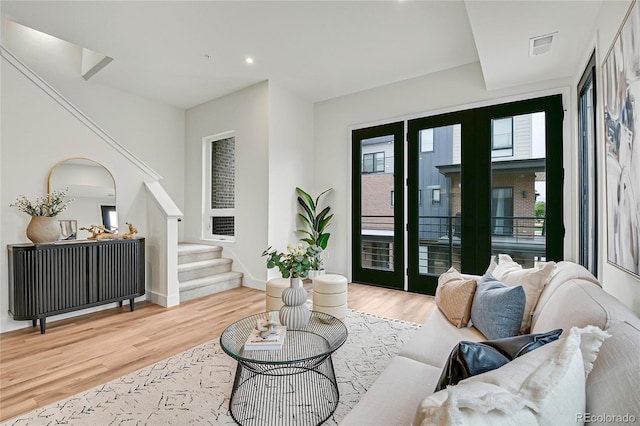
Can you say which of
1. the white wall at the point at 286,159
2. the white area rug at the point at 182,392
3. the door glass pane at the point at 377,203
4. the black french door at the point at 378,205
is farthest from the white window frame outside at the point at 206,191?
the white area rug at the point at 182,392

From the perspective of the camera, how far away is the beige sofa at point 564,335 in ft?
2.41

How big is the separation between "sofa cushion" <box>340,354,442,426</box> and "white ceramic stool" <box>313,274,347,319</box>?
5.14 ft

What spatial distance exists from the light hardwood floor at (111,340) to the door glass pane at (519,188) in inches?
47.7

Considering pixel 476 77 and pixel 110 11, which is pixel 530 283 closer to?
pixel 476 77

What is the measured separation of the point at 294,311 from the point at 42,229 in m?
2.76

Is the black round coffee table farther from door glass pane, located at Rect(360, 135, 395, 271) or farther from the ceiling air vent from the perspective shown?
the ceiling air vent

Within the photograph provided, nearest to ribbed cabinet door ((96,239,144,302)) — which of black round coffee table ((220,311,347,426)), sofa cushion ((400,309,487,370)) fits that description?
black round coffee table ((220,311,347,426))

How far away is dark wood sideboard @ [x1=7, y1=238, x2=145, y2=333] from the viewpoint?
9.37ft

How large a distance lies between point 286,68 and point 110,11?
1901mm

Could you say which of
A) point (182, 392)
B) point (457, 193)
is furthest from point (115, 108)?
point (457, 193)

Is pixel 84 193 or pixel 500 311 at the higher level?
pixel 84 193

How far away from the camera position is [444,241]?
13.3ft

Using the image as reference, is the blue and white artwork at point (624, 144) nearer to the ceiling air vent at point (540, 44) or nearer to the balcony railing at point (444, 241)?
the ceiling air vent at point (540, 44)

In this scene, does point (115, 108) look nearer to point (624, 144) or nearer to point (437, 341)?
point (437, 341)
